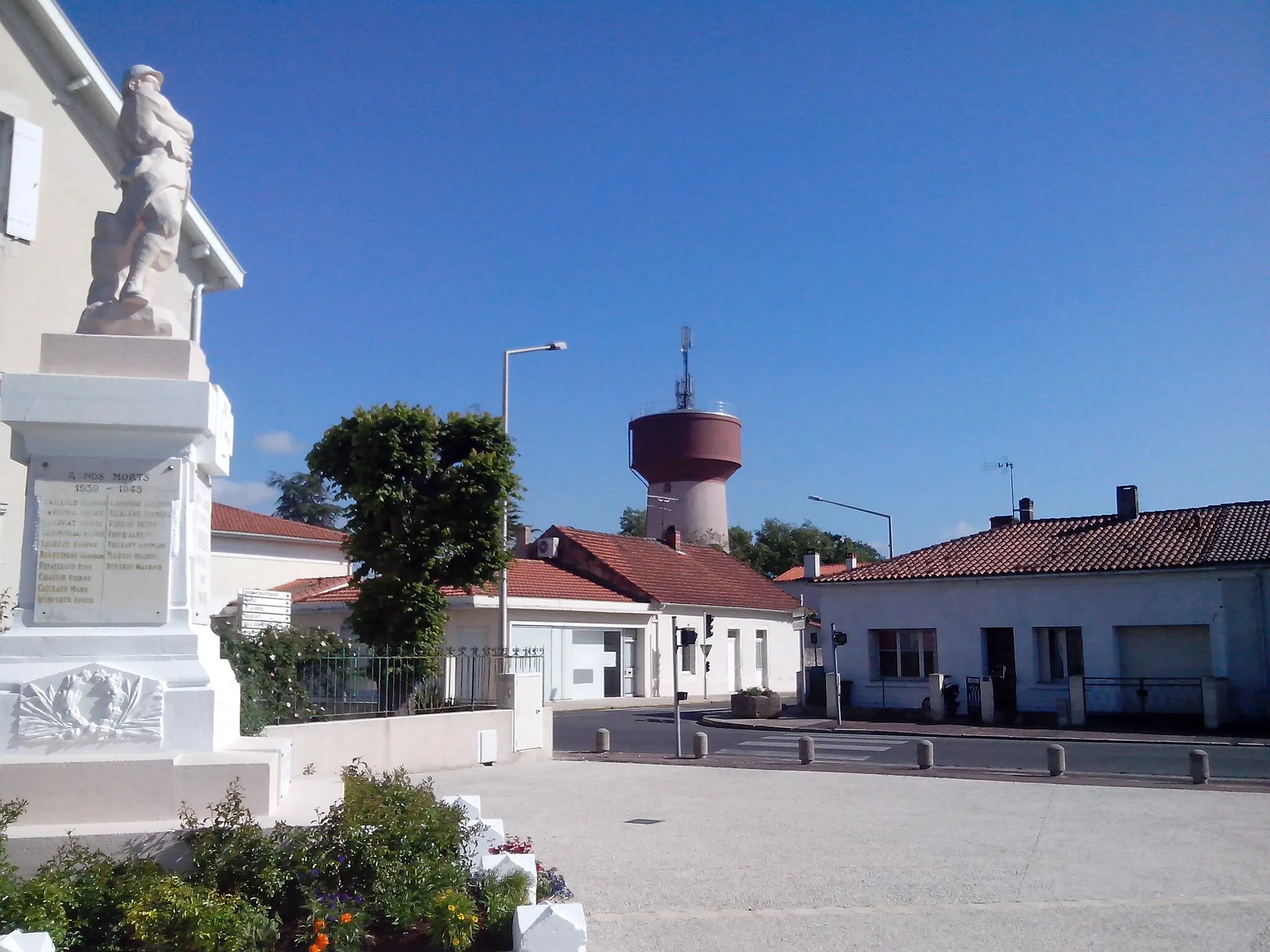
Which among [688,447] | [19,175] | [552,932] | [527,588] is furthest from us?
[688,447]

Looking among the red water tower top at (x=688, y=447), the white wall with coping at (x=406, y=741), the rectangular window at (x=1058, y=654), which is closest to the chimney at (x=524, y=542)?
the red water tower top at (x=688, y=447)

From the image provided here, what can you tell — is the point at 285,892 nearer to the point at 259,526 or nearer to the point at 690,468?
the point at 259,526

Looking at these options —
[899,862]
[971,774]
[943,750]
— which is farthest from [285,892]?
[943,750]

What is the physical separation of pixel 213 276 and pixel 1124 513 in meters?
27.5

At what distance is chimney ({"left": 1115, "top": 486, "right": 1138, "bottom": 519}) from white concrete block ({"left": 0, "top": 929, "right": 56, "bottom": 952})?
33.9 metres

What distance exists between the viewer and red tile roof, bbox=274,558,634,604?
1341 inches

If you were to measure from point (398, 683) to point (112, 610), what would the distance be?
10.3 m

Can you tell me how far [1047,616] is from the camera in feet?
97.7

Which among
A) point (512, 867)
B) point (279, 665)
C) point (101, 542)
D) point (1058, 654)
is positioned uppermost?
point (101, 542)

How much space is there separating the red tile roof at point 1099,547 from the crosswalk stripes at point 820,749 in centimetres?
830

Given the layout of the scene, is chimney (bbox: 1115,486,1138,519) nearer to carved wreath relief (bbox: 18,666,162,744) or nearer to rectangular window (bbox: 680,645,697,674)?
rectangular window (bbox: 680,645,697,674)

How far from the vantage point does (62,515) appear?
22.1ft

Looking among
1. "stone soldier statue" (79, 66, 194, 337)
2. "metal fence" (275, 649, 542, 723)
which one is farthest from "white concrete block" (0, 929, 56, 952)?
"metal fence" (275, 649, 542, 723)

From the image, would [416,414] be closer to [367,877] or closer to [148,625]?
[148,625]
